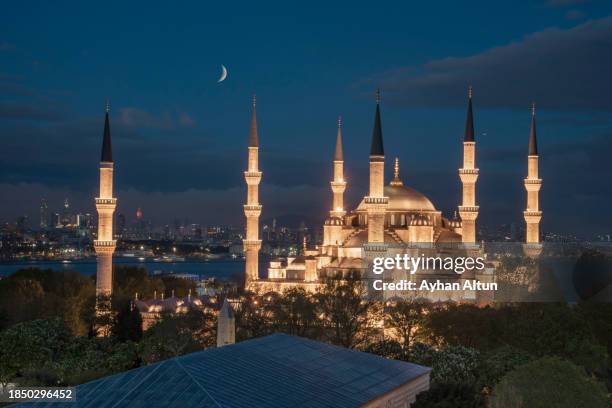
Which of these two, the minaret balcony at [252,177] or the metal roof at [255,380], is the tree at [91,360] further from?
the minaret balcony at [252,177]

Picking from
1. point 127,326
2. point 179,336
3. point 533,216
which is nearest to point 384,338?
point 179,336

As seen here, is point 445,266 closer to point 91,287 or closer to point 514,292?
point 514,292

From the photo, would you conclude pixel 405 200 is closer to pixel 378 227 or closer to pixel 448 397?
pixel 378 227

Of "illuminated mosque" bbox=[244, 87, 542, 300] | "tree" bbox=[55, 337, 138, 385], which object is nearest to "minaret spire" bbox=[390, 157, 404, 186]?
"illuminated mosque" bbox=[244, 87, 542, 300]

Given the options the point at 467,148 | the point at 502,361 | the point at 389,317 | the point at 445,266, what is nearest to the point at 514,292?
the point at 445,266

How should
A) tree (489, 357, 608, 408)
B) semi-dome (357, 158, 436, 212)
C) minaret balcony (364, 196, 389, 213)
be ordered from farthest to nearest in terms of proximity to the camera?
1. semi-dome (357, 158, 436, 212)
2. minaret balcony (364, 196, 389, 213)
3. tree (489, 357, 608, 408)

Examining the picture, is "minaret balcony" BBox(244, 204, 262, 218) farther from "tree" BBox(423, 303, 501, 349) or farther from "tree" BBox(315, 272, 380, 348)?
"tree" BBox(423, 303, 501, 349)

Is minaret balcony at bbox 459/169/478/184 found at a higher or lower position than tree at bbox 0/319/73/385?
higher
